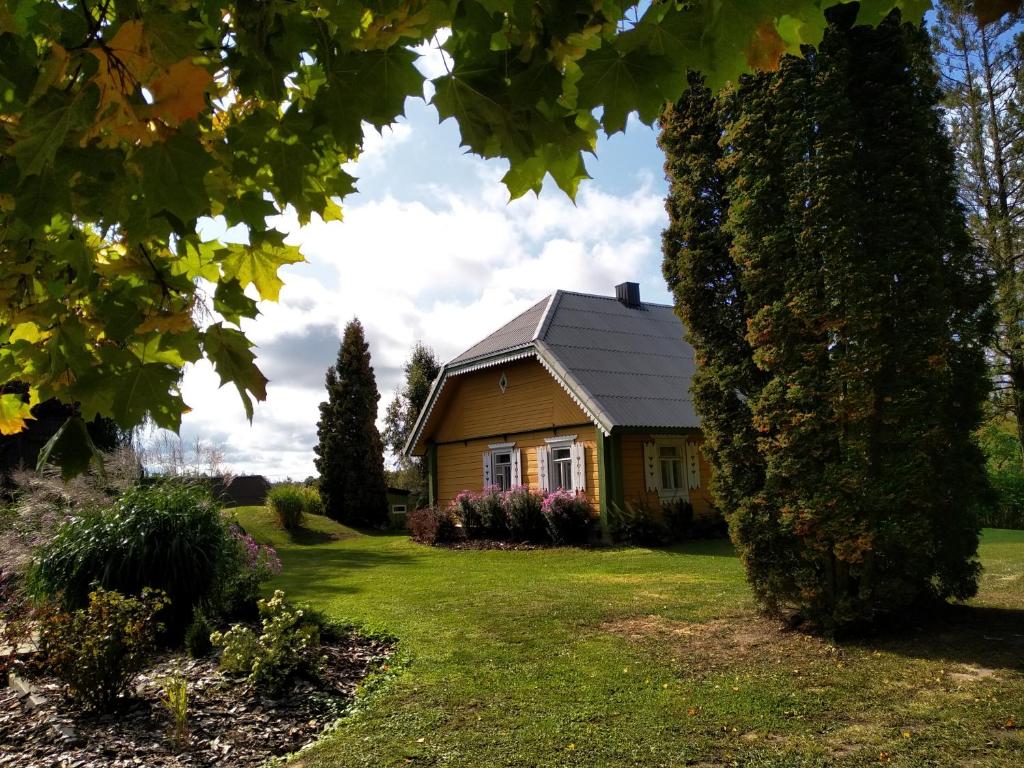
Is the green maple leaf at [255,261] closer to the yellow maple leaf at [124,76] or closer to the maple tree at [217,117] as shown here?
the maple tree at [217,117]

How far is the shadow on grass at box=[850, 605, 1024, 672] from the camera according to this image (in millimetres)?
5402

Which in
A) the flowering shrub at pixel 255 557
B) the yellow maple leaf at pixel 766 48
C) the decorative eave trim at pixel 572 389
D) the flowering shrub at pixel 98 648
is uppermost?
the decorative eave trim at pixel 572 389

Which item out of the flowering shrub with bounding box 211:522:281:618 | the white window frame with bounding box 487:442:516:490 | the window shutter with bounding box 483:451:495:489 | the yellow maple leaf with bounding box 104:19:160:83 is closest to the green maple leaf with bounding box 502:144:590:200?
the yellow maple leaf with bounding box 104:19:160:83

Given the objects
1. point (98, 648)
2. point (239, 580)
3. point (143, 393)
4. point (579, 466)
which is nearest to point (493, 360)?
point (579, 466)

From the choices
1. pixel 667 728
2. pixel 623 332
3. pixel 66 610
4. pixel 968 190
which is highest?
pixel 968 190

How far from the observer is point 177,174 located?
1833mm

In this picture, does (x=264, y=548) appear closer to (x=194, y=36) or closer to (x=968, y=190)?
(x=194, y=36)

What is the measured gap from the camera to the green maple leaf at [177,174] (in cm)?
180

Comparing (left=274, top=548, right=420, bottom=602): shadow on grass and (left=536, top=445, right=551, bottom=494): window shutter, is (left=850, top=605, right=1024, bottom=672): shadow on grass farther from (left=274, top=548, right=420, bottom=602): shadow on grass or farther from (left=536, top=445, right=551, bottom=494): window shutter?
(left=536, top=445, right=551, bottom=494): window shutter

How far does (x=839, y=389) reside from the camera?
6.08 meters

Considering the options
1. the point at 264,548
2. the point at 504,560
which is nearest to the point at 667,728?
the point at 264,548

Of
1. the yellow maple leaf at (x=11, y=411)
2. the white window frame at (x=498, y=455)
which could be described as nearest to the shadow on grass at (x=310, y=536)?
the white window frame at (x=498, y=455)

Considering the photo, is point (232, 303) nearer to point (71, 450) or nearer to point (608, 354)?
point (71, 450)

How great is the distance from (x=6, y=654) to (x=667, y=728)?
18.5ft
